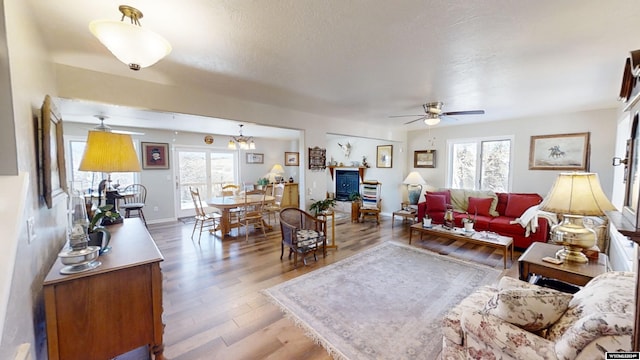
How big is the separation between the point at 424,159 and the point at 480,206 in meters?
1.86

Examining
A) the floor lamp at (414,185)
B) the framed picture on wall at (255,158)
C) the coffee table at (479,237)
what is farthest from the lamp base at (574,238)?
the framed picture on wall at (255,158)

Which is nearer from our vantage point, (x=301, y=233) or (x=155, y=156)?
(x=301, y=233)

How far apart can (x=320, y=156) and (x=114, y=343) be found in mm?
3598

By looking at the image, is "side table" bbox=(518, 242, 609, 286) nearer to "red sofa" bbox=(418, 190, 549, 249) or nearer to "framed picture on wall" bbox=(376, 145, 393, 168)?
"red sofa" bbox=(418, 190, 549, 249)

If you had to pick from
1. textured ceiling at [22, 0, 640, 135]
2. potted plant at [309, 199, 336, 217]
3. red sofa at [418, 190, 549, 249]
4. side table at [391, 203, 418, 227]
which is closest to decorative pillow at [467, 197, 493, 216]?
red sofa at [418, 190, 549, 249]

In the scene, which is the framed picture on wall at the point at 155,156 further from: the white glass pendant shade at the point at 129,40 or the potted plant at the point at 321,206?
the white glass pendant shade at the point at 129,40

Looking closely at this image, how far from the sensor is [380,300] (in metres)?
2.58

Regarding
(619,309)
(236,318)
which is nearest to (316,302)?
(236,318)

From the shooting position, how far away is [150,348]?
5.76 ft

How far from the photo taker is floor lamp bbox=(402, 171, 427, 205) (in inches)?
226

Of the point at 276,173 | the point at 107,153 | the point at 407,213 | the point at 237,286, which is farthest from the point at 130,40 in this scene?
the point at 276,173

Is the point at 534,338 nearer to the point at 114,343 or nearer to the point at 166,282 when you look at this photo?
the point at 114,343

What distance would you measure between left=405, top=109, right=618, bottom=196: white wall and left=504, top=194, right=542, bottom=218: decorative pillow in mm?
478

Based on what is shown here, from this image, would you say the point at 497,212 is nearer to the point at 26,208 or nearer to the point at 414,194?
the point at 414,194
